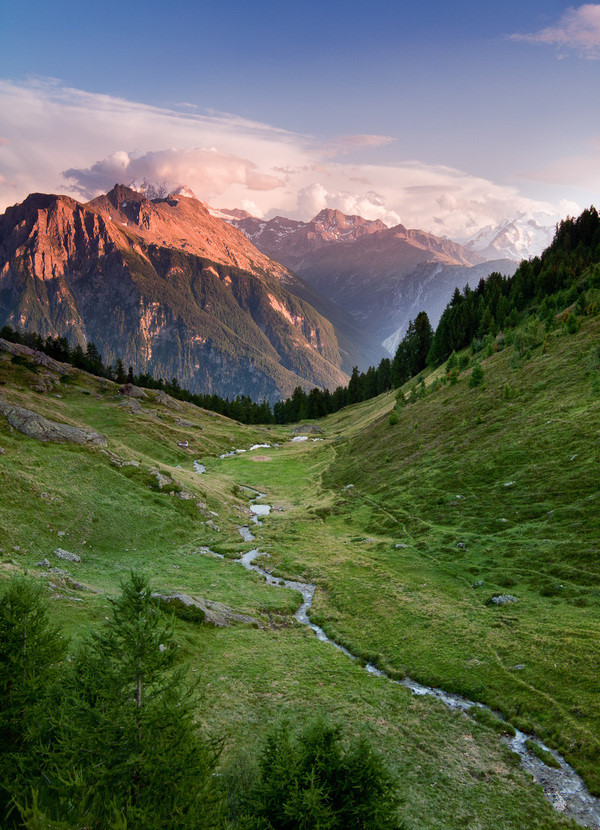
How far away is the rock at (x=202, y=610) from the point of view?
31.8 m

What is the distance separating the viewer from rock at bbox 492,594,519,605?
109 ft

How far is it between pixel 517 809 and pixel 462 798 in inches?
86.0

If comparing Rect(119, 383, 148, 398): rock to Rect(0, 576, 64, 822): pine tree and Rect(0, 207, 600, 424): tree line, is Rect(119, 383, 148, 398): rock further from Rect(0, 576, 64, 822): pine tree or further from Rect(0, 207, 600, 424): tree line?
Rect(0, 576, 64, 822): pine tree

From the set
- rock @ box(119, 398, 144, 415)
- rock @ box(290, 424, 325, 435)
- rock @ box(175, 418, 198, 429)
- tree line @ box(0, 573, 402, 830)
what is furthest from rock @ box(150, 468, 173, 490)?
rock @ box(290, 424, 325, 435)

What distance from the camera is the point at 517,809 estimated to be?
57.5ft

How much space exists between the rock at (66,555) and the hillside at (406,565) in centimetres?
89

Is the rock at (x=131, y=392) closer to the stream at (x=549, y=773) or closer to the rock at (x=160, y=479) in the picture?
the rock at (x=160, y=479)

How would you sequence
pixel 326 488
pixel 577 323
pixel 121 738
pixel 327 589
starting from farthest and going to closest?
pixel 326 488, pixel 577 323, pixel 327 589, pixel 121 738

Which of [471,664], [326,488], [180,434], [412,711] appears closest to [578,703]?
[471,664]

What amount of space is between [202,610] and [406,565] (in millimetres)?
21880

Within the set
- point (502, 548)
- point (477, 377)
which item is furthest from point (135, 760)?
point (477, 377)

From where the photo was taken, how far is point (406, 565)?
43.9 m

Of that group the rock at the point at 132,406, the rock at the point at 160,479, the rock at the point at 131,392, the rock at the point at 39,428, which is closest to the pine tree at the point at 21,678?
the rock at the point at 160,479

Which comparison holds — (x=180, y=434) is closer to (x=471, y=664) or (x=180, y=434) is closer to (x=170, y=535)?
(x=170, y=535)
